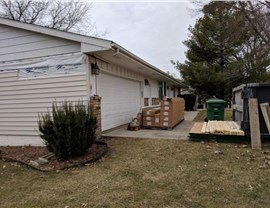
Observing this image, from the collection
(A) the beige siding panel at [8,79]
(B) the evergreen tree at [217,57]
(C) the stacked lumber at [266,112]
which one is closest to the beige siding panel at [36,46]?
(A) the beige siding panel at [8,79]

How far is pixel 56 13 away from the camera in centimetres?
2289

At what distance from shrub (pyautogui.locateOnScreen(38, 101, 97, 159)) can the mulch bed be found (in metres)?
0.20

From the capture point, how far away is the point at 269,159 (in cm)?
505

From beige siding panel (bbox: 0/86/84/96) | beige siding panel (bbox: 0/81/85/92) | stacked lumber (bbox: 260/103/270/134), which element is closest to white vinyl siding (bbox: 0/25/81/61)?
beige siding panel (bbox: 0/81/85/92)

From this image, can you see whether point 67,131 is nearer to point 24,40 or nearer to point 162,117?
point 24,40

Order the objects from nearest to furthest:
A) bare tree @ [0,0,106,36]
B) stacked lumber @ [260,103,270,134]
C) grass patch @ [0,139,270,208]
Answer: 1. grass patch @ [0,139,270,208]
2. stacked lumber @ [260,103,270,134]
3. bare tree @ [0,0,106,36]

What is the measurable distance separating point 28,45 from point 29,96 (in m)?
1.47

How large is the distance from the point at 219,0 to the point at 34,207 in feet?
57.8

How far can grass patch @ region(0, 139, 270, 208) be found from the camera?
Answer: 11.5 feet

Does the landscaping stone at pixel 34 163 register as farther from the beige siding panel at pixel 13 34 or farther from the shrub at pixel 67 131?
the beige siding panel at pixel 13 34

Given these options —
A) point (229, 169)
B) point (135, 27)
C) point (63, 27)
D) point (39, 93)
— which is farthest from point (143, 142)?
point (63, 27)

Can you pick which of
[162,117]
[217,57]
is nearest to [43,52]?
[162,117]

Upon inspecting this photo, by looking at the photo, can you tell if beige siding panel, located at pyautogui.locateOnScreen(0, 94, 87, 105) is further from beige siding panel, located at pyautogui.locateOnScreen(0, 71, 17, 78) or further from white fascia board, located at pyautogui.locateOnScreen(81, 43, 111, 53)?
white fascia board, located at pyautogui.locateOnScreen(81, 43, 111, 53)

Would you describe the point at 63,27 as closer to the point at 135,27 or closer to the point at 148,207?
the point at 135,27
